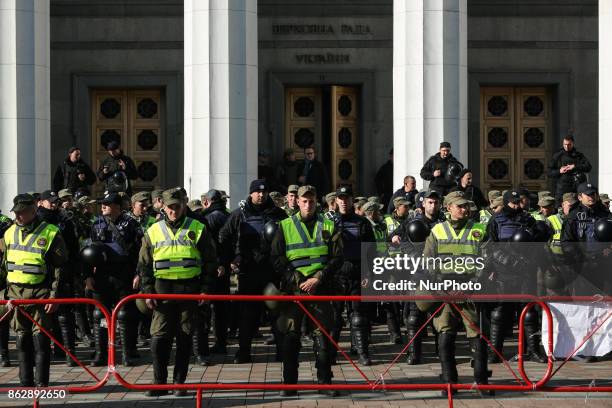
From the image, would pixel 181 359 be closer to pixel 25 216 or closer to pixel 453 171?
pixel 25 216

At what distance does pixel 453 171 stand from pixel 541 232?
16.0 feet

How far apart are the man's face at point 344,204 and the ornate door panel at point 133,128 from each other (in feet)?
39.6

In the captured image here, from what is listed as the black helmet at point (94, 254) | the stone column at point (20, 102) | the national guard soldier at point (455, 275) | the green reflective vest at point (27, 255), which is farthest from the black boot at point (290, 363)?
the stone column at point (20, 102)

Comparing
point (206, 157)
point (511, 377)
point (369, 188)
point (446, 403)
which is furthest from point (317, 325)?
point (369, 188)

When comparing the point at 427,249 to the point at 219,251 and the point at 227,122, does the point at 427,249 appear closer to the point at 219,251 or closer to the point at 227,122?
the point at 219,251

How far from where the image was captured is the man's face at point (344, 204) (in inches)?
579

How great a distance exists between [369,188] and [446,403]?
14.1 metres

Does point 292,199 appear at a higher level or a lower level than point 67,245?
higher

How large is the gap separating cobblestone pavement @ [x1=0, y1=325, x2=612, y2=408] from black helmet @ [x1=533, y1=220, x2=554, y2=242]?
1519 mm

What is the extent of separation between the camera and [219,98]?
818 inches

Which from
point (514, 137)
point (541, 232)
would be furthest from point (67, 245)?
point (514, 137)

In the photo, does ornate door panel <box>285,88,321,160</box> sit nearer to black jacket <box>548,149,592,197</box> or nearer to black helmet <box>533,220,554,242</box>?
black jacket <box>548,149,592,197</box>

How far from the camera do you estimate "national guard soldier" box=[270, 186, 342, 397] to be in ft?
41.5

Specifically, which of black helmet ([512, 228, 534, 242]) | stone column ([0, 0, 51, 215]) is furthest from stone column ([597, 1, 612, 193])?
stone column ([0, 0, 51, 215])
